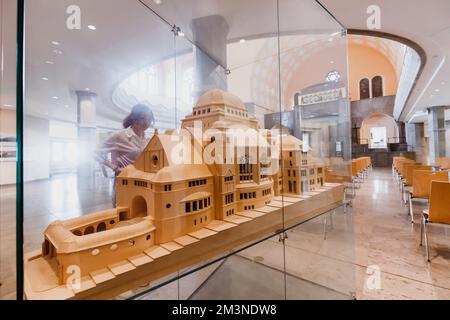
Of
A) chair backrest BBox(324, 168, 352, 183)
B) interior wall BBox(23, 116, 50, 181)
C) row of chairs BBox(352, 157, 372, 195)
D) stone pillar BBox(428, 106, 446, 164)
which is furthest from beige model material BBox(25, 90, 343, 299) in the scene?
stone pillar BBox(428, 106, 446, 164)

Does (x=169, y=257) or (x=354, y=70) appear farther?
(x=354, y=70)

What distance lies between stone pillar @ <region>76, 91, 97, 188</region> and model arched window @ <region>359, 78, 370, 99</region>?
55.1 ft

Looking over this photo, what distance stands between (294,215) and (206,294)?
2.54 ft

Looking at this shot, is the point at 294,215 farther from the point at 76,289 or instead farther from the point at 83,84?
the point at 83,84

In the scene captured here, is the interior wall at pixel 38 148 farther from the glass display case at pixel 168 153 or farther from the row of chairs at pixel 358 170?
the row of chairs at pixel 358 170

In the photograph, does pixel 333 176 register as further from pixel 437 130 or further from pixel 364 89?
pixel 364 89

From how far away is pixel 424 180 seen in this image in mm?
2904

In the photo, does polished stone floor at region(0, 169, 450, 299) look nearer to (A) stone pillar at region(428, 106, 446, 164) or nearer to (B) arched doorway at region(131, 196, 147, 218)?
(B) arched doorway at region(131, 196, 147, 218)

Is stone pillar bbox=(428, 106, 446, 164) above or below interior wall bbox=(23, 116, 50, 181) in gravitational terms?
above

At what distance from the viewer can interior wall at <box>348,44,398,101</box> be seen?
12.6 meters

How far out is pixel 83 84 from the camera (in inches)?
35.4

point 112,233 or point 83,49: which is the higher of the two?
point 83,49
